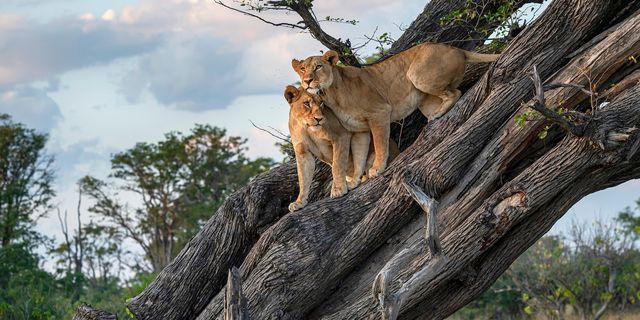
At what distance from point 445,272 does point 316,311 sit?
1.13 meters

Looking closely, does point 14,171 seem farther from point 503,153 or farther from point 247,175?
point 503,153

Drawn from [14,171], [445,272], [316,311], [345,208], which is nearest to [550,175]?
[445,272]

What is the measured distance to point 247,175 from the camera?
28781 mm

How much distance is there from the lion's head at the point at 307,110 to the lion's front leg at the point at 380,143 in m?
0.42

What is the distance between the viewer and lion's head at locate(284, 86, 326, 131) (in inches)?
331

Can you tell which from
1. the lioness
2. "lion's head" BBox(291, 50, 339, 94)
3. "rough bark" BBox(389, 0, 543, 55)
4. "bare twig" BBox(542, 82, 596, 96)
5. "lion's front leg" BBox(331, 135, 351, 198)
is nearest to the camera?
"bare twig" BBox(542, 82, 596, 96)

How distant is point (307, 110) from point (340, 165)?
1.68ft

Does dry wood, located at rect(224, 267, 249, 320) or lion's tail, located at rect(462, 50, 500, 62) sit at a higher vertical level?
lion's tail, located at rect(462, 50, 500, 62)

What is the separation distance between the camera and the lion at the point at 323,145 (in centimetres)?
848

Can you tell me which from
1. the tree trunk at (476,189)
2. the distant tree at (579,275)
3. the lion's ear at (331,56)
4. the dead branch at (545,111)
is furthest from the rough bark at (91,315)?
the distant tree at (579,275)

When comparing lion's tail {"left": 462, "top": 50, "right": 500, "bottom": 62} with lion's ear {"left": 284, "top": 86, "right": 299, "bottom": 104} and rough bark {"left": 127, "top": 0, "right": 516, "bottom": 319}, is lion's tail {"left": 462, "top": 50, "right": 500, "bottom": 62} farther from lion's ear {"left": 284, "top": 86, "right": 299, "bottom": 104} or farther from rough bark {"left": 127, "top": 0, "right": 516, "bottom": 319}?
lion's ear {"left": 284, "top": 86, "right": 299, "bottom": 104}

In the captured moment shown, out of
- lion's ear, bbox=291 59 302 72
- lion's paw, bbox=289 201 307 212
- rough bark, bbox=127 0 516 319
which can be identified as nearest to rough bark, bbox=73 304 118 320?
rough bark, bbox=127 0 516 319

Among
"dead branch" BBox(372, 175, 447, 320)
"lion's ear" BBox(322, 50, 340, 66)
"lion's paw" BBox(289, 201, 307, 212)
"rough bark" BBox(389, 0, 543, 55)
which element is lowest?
"dead branch" BBox(372, 175, 447, 320)

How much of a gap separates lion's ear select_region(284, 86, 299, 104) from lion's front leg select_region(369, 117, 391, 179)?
26.1 inches
